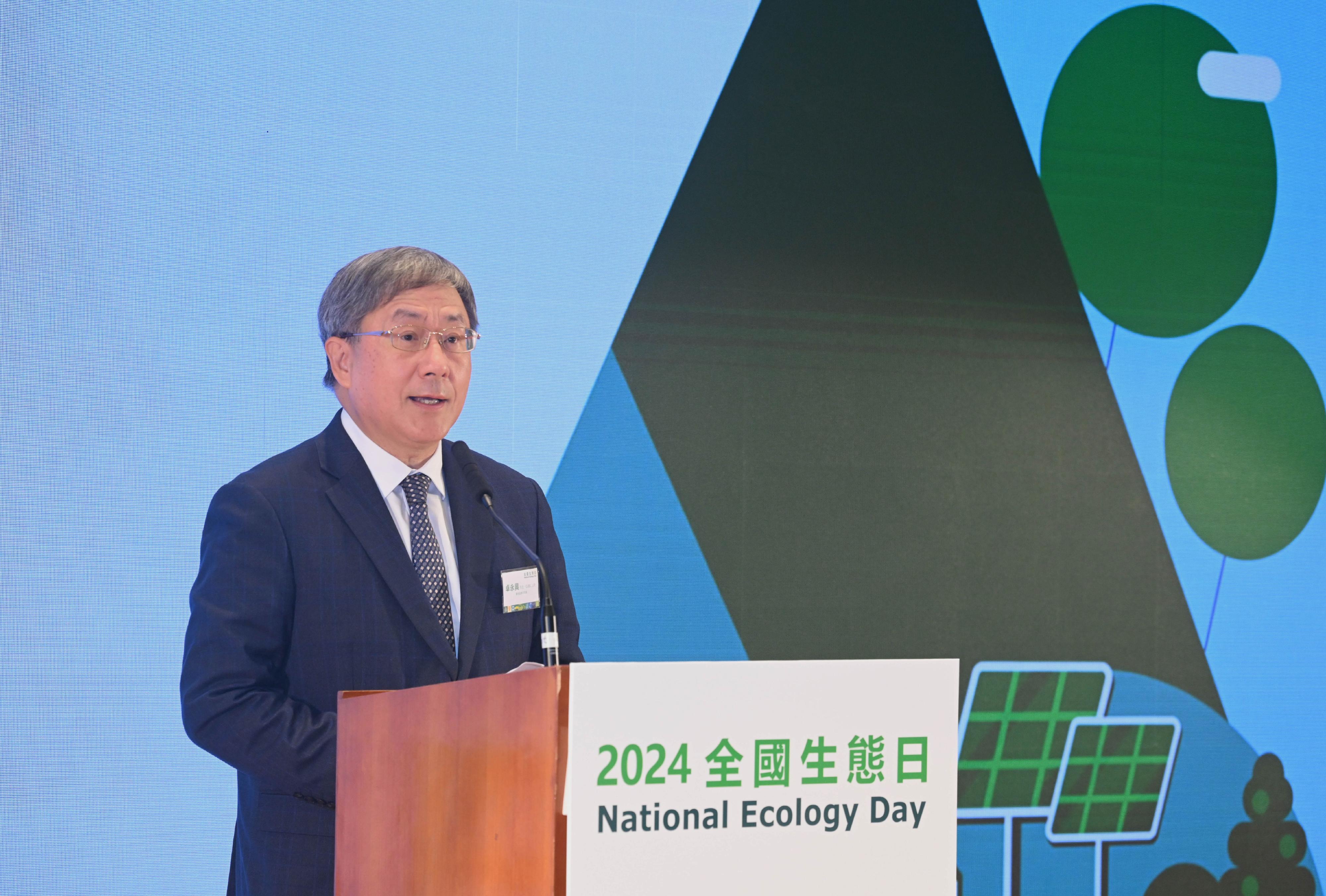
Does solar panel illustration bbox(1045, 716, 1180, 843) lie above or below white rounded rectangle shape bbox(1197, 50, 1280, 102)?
below

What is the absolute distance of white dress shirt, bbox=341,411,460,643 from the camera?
1.84 m

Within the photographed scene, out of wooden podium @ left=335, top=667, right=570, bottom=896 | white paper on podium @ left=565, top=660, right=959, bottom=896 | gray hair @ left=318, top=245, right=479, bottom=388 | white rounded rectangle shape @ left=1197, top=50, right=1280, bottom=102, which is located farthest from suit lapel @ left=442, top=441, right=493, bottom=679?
white rounded rectangle shape @ left=1197, top=50, right=1280, bottom=102

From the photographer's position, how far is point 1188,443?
4.15 meters

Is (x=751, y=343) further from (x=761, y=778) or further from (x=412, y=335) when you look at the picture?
(x=761, y=778)

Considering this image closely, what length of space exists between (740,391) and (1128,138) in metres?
1.71

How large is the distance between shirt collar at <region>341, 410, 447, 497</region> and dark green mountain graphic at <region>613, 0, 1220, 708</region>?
1.74 m

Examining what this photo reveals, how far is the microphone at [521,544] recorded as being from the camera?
1462 millimetres

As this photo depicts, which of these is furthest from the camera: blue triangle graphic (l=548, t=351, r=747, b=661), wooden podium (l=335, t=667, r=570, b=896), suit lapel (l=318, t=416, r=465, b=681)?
blue triangle graphic (l=548, t=351, r=747, b=661)

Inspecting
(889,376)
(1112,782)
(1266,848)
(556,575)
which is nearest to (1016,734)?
(1112,782)

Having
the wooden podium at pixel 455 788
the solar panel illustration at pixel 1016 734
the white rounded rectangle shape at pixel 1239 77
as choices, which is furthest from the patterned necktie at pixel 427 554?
the white rounded rectangle shape at pixel 1239 77

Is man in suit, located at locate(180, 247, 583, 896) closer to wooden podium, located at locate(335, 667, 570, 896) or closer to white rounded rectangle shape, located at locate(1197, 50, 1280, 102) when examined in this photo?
wooden podium, located at locate(335, 667, 570, 896)

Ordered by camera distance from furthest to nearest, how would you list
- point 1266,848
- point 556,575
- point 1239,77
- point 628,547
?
point 1239,77
point 1266,848
point 628,547
point 556,575

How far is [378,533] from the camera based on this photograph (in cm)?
179

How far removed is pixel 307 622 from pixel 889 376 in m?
2.52
